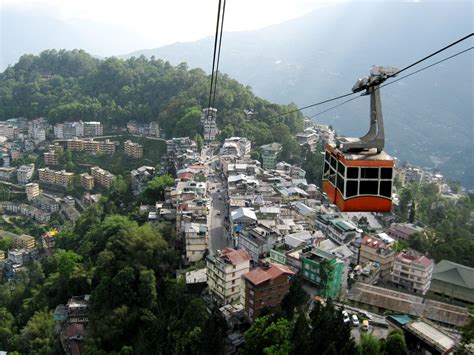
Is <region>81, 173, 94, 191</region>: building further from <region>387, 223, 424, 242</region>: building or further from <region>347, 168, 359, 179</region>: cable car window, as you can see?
<region>347, 168, 359, 179</region>: cable car window

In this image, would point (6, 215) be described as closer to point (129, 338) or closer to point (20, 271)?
point (20, 271)

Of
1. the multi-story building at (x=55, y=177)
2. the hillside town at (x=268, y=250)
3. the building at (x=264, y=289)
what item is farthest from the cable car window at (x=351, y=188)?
the multi-story building at (x=55, y=177)

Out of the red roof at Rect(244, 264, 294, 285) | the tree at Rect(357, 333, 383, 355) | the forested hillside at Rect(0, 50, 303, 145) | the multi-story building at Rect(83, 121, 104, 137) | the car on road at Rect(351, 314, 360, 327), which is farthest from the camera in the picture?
the multi-story building at Rect(83, 121, 104, 137)

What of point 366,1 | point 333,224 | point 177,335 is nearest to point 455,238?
point 333,224

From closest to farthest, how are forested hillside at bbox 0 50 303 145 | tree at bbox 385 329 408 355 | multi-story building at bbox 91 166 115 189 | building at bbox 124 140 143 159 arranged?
tree at bbox 385 329 408 355 < multi-story building at bbox 91 166 115 189 < forested hillside at bbox 0 50 303 145 < building at bbox 124 140 143 159

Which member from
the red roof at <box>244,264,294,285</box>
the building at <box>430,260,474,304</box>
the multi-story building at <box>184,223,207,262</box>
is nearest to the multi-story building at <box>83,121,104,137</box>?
the multi-story building at <box>184,223,207,262</box>

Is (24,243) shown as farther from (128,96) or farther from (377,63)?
(377,63)

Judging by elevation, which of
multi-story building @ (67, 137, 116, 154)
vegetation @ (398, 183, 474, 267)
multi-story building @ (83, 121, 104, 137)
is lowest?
vegetation @ (398, 183, 474, 267)

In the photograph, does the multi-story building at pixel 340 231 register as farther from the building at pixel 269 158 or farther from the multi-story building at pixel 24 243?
the multi-story building at pixel 24 243

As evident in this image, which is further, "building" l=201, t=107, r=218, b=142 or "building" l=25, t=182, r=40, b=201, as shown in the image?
"building" l=25, t=182, r=40, b=201
